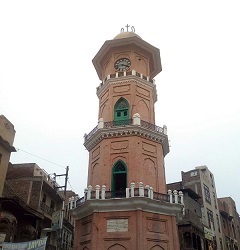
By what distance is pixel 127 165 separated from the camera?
24.2 m

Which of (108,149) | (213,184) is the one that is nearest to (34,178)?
(108,149)

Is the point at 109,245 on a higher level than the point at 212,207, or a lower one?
lower

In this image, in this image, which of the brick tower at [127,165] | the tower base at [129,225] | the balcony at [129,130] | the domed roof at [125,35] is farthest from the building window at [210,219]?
the domed roof at [125,35]

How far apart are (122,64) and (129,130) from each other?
26.7ft

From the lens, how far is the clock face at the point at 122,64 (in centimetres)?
2999

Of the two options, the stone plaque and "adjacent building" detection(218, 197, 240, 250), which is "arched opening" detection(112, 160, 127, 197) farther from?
"adjacent building" detection(218, 197, 240, 250)

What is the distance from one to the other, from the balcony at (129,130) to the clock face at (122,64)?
6274mm

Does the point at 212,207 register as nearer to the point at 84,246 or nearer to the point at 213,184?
the point at 213,184

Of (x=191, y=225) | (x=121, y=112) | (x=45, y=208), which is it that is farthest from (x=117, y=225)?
(x=191, y=225)

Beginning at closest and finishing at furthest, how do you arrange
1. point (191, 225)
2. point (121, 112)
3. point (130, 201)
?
1. point (130, 201)
2. point (121, 112)
3. point (191, 225)

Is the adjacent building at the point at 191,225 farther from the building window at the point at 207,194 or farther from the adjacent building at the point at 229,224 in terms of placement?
the adjacent building at the point at 229,224

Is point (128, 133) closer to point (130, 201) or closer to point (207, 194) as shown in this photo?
point (130, 201)

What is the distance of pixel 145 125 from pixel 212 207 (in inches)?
1022

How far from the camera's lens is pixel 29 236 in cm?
2612
